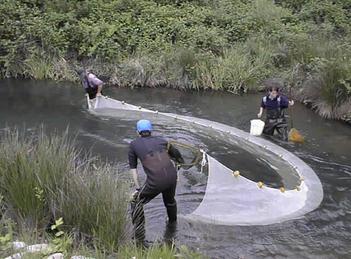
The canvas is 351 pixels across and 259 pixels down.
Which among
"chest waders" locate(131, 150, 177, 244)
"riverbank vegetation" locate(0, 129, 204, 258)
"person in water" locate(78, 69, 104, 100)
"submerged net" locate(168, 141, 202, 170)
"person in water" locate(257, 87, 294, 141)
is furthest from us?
"person in water" locate(78, 69, 104, 100)

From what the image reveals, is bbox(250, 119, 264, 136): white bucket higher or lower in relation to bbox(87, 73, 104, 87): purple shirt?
lower

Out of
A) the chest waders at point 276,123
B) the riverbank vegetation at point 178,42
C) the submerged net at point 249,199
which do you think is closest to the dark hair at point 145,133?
the submerged net at point 249,199

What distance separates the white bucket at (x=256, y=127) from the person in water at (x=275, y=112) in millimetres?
176

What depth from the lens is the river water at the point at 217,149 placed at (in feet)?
26.7

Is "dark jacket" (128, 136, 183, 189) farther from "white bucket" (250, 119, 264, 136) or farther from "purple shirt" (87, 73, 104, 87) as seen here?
"purple shirt" (87, 73, 104, 87)

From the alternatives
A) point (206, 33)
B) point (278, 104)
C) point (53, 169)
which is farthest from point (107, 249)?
point (206, 33)

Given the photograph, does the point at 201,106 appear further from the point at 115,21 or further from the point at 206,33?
the point at 115,21

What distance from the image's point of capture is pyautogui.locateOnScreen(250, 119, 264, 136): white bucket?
1284cm

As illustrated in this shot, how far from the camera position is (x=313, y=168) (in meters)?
11.5

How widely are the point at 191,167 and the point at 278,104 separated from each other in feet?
10.4

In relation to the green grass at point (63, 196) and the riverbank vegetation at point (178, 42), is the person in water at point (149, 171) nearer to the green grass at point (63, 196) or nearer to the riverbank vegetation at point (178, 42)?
the green grass at point (63, 196)

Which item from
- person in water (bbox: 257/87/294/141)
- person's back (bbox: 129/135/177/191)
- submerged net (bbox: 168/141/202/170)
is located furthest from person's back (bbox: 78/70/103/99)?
person's back (bbox: 129/135/177/191)

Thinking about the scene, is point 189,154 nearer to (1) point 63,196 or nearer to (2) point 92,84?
(2) point 92,84

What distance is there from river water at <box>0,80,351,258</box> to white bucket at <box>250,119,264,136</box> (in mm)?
589
